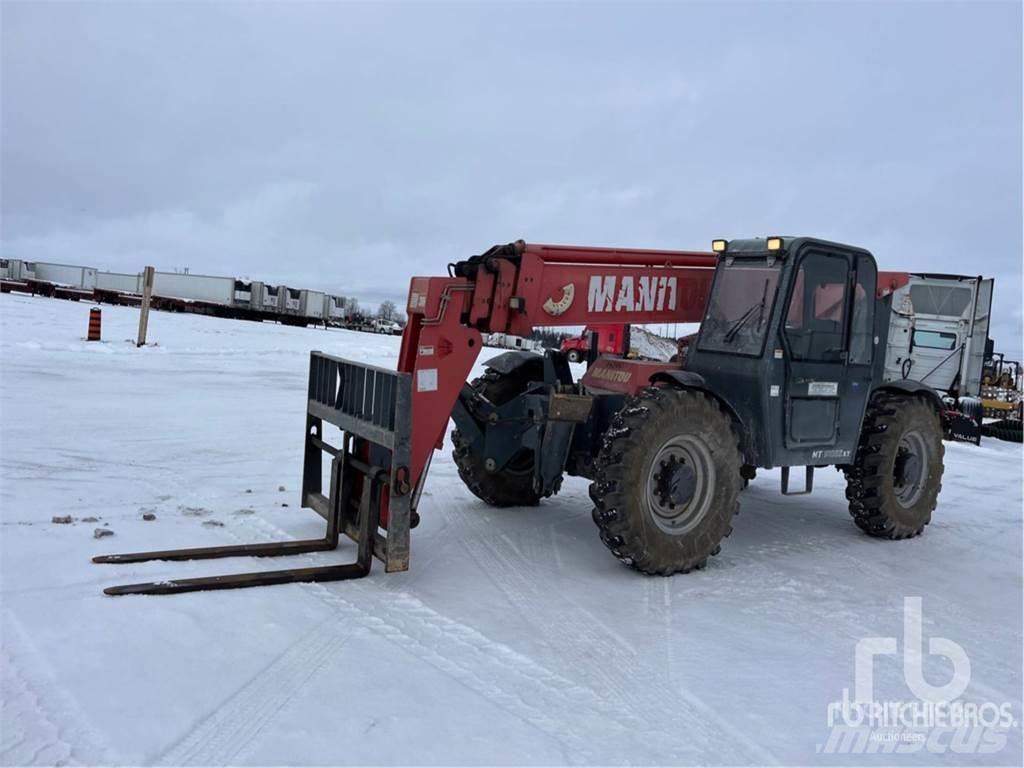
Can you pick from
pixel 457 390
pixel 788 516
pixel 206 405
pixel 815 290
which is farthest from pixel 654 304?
pixel 206 405

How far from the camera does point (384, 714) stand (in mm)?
3238

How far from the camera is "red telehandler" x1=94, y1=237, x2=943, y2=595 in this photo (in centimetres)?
511

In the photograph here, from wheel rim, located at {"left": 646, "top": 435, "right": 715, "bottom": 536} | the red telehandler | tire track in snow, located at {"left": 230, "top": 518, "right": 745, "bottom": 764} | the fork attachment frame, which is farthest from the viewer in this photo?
wheel rim, located at {"left": 646, "top": 435, "right": 715, "bottom": 536}

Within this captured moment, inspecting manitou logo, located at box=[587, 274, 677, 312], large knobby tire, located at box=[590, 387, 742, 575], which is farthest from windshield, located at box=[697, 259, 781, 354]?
large knobby tire, located at box=[590, 387, 742, 575]

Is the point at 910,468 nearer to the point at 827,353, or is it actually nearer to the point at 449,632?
the point at 827,353

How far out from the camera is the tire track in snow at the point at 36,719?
2.74m

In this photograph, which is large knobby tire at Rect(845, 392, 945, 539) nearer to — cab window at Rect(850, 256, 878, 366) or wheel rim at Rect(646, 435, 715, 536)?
cab window at Rect(850, 256, 878, 366)

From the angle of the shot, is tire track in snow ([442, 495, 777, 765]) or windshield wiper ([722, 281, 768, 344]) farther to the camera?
windshield wiper ([722, 281, 768, 344])

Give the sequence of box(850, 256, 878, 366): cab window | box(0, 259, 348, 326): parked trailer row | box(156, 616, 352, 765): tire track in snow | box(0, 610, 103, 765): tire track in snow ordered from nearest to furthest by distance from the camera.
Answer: box(0, 610, 103, 765): tire track in snow < box(156, 616, 352, 765): tire track in snow < box(850, 256, 878, 366): cab window < box(0, 259, 348, 326): parked trailer row

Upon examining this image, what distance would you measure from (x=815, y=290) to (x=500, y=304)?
2616 millimetres

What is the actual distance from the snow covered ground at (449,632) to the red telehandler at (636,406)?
30 cm

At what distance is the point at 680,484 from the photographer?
5453mm

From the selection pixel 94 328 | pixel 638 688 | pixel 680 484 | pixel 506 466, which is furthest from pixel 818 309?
pixel 94 328

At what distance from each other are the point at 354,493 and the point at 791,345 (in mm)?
3484
